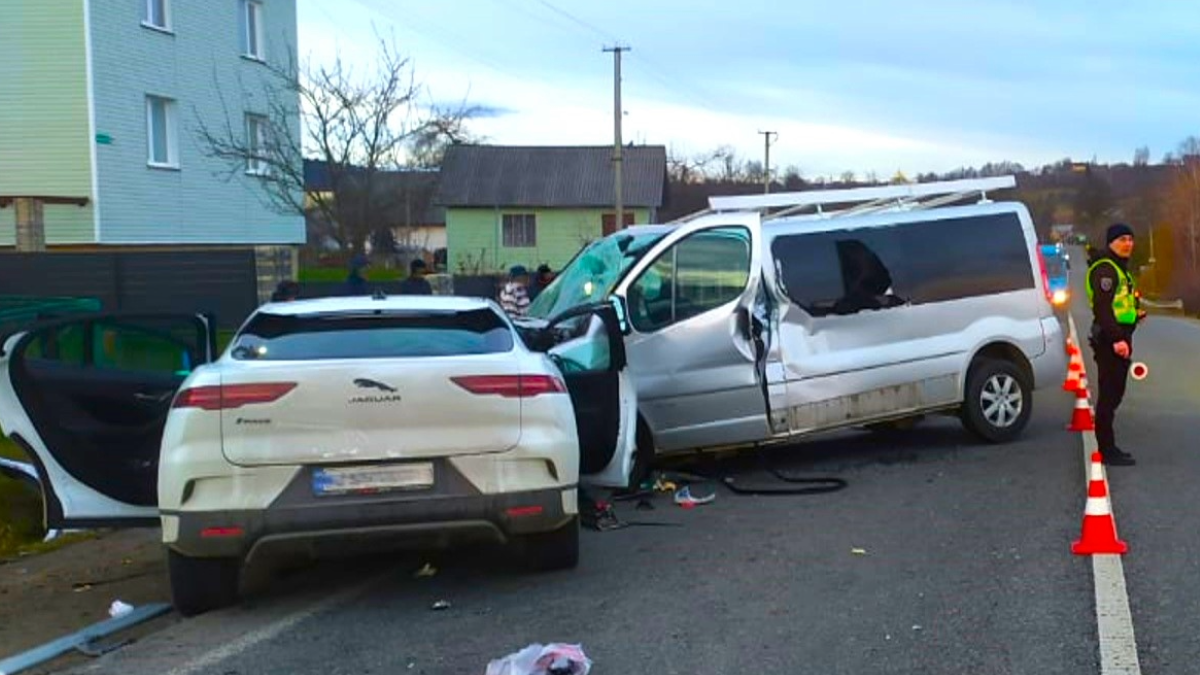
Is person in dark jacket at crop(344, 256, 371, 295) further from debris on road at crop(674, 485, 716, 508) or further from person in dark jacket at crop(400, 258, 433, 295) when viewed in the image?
debris on road at crop(674, 485, 716, 508)

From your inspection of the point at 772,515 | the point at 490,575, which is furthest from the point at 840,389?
the point at 490,575

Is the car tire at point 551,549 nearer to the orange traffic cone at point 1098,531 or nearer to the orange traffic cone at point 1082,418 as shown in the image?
the orange traffic cone at point 1098,531

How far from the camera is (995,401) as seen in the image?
1006cm

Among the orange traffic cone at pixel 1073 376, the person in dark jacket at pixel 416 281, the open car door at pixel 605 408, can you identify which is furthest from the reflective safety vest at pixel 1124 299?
the person in dark jacket at pixel 416 281

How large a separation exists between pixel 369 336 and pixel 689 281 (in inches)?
144

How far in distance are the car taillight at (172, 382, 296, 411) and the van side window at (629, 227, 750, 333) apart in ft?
13.3

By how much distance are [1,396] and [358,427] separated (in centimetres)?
195

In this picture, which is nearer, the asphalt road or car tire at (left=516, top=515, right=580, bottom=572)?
the asphalt road

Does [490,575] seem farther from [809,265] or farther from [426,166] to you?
[426,166]

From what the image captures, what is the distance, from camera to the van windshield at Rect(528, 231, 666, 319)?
9523 mm

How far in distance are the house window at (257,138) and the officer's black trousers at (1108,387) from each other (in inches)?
875

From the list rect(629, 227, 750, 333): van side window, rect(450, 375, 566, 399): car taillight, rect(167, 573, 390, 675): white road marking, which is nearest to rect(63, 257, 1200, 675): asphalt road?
rect(167, 573, 390, 675): white road marking

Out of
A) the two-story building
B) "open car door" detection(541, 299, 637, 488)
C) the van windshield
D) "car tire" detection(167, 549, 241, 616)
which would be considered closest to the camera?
"car tire" detection(167, 549, 241, 616)

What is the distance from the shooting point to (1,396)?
6129mm
